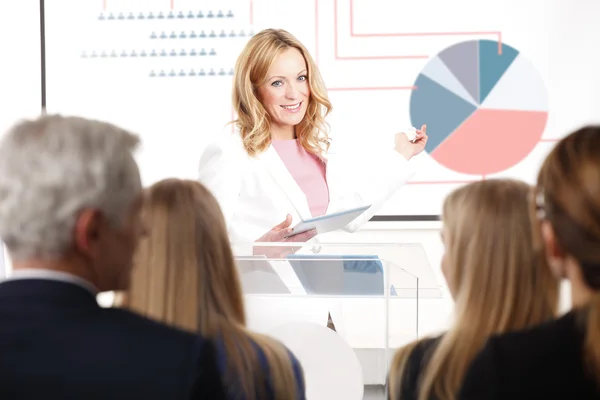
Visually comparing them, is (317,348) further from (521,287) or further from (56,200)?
(56,200)

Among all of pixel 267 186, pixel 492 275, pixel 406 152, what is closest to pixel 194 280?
pixel 492 275

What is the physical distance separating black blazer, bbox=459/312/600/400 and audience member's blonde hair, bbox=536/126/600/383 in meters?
0.02

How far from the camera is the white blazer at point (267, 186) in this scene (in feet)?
9.95

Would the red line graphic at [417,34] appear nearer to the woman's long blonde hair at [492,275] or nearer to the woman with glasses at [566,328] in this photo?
the woman's long blonde hair at [492,275]

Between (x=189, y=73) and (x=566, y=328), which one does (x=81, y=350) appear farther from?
(x=189, y=73)

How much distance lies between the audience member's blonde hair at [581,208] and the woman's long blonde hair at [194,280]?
1.69 ft

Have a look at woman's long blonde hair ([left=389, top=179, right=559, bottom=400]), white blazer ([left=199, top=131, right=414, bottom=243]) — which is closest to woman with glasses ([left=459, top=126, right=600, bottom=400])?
woman's long blonde hair ([left=389, top=179, right=559, bottom=400])

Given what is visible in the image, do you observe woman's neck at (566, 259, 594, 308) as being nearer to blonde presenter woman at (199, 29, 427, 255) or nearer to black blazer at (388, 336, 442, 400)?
black blazer at (388, 336, 442, 400)

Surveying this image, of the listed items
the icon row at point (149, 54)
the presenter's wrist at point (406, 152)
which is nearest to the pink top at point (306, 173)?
the presenter's wrist at point (406, 152)

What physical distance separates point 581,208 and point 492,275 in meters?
0.42

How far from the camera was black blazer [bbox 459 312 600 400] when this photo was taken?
1071mm

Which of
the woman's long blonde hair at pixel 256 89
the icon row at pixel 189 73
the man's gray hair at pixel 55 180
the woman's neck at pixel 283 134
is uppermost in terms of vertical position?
the icon row at pixel 189 73

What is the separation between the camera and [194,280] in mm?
1386

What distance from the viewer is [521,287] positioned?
1472 mm
